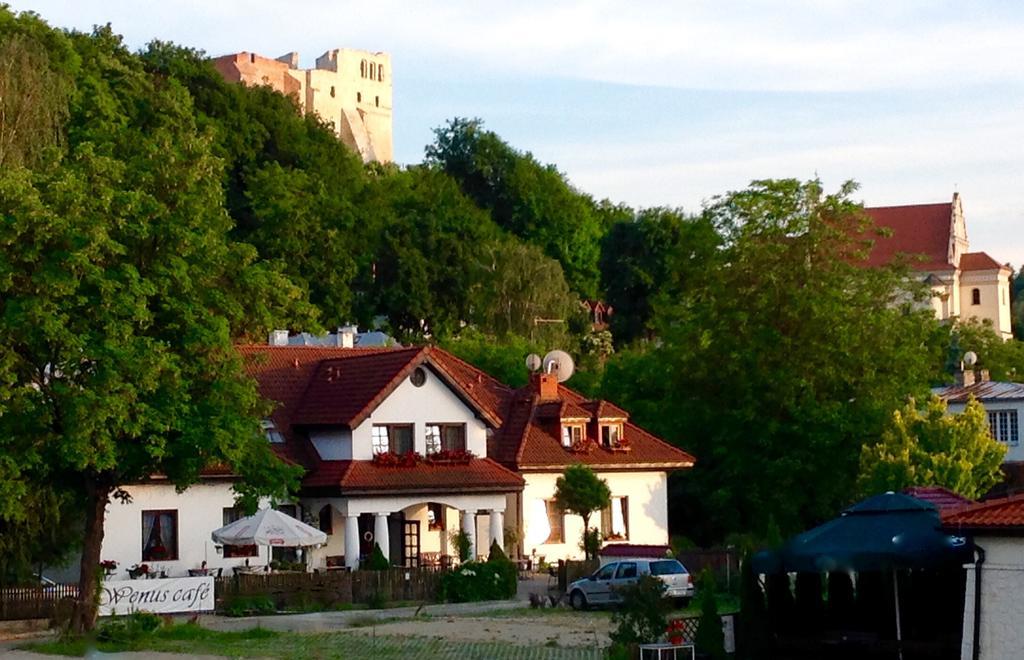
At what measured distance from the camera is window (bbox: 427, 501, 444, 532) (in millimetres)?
52750

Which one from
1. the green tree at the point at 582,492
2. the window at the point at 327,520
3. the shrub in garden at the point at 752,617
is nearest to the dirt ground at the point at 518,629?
the shrub in garden at the point at 752,617

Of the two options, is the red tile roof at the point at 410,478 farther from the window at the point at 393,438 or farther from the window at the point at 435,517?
the window at the point at 435,517

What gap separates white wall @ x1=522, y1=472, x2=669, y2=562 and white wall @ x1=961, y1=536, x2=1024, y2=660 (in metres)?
31.2

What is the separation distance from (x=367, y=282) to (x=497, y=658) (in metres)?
65.0

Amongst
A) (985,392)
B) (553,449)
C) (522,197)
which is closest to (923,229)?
(522,197)

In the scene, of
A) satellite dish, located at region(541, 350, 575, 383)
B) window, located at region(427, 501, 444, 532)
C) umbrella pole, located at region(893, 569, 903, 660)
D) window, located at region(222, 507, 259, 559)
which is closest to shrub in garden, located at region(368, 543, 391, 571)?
window, located at region(222, 507, 259, 559)

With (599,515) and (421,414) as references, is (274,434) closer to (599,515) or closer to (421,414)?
(421,414)

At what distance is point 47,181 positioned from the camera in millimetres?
35281

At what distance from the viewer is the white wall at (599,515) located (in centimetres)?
5525

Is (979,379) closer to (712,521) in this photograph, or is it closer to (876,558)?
(712,521)

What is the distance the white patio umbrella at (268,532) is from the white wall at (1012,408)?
118ft

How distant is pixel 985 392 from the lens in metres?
73.9

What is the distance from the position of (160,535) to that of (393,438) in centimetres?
765

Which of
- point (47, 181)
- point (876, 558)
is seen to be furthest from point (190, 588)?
point (876, 558)
